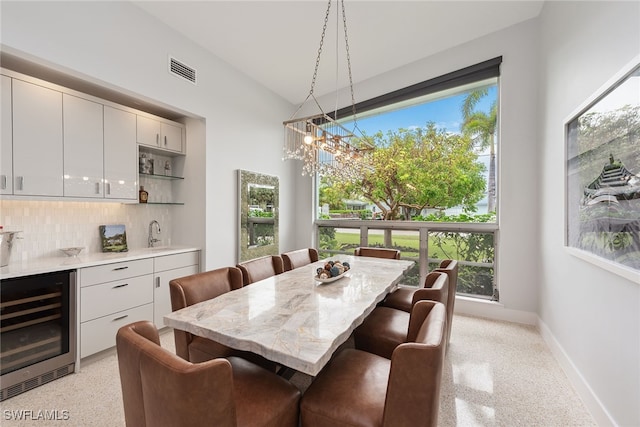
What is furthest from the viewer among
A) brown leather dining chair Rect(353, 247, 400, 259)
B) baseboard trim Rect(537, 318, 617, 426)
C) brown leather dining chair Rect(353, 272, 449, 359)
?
brown leather dining chair Rect(353, 247, 400, 259)

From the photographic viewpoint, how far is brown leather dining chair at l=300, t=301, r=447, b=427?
→ 3.07 ft

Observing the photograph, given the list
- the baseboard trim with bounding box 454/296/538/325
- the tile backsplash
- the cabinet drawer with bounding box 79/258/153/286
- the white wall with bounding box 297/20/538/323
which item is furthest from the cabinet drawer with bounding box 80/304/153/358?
the white wall with bounding box 297/20/538/323

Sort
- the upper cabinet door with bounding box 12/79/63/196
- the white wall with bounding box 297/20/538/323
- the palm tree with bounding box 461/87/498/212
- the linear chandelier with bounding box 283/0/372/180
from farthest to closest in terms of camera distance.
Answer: the palm tree with bounding box 461/87/498/212
the white wall with bounding box 297/20/538/323
the linear chandelier with bounding box 283/0/372/180
the upper cabinet door with bounding box 12/79/63/196

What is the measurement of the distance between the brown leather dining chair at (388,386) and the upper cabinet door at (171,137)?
3156 mm

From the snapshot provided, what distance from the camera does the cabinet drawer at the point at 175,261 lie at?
2.92 m

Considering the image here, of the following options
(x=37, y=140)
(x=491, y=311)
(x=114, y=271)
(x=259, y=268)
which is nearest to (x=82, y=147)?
(x=37, y=140)

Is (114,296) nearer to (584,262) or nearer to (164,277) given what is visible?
(164,277)

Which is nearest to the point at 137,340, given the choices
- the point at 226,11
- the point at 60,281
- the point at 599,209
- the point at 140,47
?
the point at 60,281

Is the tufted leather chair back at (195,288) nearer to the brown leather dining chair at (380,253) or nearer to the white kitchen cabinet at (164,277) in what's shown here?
the white kitchen cabinet at (164,277)

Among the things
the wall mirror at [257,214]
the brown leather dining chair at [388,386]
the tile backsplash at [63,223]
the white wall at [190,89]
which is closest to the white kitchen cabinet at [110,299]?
the tile backsplash at [63,223]

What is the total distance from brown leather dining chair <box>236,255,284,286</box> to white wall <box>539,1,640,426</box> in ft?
7.96

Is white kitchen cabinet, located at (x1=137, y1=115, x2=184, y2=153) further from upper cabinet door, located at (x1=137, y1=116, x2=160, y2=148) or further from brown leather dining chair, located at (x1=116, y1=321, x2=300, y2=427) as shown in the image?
brown leather dining chair, located at (x1=116, y1=321, x2=300, y2=427)

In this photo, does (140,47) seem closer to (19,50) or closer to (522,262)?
(19,50)

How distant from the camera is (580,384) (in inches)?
77.7
